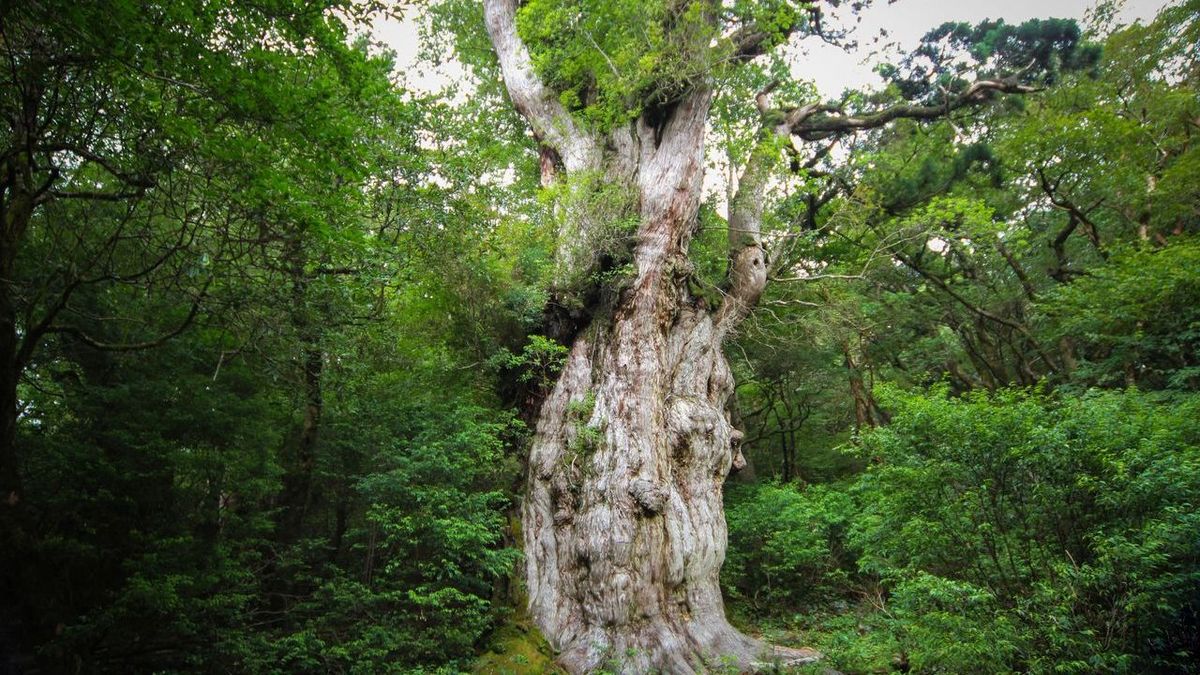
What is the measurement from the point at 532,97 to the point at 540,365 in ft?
19.5

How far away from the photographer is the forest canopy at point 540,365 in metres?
4.16

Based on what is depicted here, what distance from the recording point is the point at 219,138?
4004 millimetres

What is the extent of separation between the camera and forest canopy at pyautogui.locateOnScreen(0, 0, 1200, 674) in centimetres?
416

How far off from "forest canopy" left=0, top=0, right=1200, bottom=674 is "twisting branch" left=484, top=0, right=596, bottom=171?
10cm

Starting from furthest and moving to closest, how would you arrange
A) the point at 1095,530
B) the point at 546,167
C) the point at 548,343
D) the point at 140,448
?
the point at 546,167 → the point at 548,343 → the point at 140,448 → the point at 1095,530

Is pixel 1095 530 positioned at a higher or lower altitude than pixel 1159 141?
lower

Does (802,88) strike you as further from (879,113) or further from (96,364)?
(96,364)

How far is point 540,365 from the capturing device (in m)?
8.08

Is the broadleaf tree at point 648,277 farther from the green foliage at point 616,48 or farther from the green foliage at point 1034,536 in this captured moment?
the green foliage at point 1034,536

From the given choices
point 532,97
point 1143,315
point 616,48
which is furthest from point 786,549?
point 532,97

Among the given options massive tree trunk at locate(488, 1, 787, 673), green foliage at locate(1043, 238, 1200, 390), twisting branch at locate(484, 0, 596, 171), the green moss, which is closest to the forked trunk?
massive tree trunk at locate(488, 1, 787, 673)

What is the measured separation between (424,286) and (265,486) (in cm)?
326

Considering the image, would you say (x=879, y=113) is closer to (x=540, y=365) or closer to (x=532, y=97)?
(x=532, y=97)

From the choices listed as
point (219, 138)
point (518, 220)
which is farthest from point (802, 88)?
point (219, 138)
